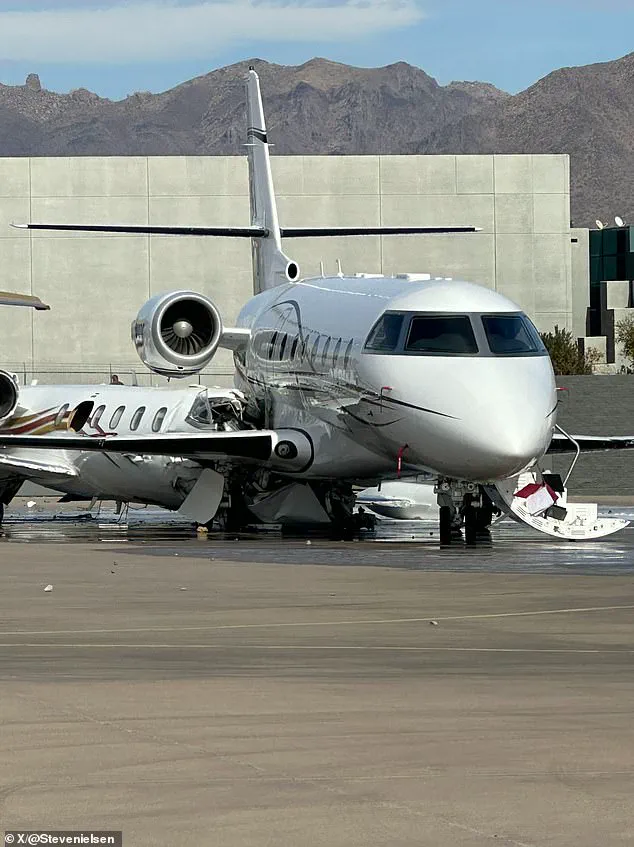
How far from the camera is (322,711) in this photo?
825 cm

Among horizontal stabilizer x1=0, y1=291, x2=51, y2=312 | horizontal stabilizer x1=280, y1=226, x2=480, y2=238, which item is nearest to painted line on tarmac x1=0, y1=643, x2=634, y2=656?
horizontal stabilizer x1=0, y1=291, x2=51, y2=312

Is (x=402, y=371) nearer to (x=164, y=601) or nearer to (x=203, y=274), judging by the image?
(x=164, y=601)

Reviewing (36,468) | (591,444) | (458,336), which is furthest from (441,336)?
(36,468)

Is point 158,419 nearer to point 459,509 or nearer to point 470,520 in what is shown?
point 459,509

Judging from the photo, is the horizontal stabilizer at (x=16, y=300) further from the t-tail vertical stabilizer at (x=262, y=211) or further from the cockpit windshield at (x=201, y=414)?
the t-tail vertical stabilizer at (x=262, y=211)

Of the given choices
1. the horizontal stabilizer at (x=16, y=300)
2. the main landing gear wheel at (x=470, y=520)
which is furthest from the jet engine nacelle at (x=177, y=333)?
the main landing gear wheel at (x=470, y=520)

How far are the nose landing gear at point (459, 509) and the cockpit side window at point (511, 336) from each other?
1.87m

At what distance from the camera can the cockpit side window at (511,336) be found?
21.9 m

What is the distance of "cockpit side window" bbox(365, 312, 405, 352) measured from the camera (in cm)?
2278

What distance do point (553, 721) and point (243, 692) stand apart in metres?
1.71

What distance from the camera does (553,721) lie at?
794 cm

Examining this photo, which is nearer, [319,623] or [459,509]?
[319,623]

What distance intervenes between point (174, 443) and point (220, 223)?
42.0m

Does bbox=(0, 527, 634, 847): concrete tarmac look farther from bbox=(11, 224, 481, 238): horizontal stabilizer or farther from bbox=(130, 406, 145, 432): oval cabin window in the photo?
bbox=(130, 406, 145, 432): oval cabin window
